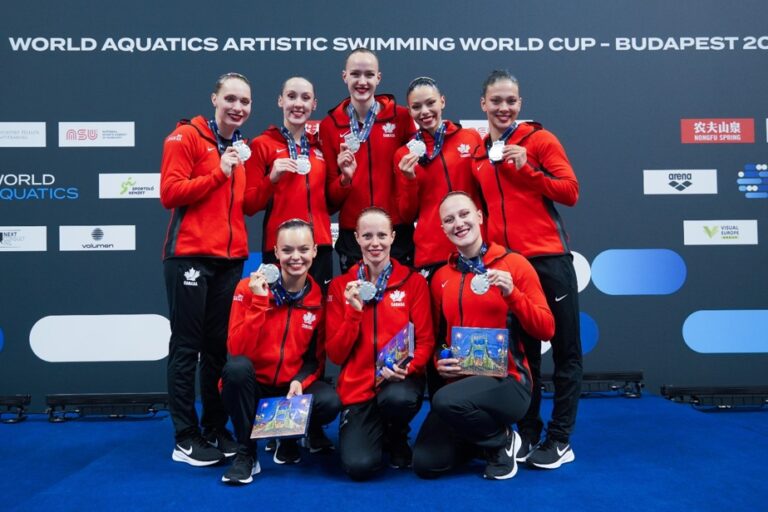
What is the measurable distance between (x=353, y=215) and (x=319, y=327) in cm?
72

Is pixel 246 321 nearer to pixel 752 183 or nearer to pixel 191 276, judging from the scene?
pixel 191 276

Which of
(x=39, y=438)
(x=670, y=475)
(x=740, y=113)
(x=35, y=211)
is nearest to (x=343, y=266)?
(x=670, y=475)

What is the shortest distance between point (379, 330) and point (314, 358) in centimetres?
41

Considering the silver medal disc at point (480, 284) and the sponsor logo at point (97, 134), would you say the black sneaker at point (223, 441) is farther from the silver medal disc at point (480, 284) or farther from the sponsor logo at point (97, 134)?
the sponsor logo at point (97, 134)

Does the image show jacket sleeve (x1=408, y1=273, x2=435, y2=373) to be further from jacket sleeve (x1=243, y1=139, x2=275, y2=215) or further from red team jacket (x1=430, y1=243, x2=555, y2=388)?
jacket sleeve (x1=243, y1=139, x2=275, y2=215)

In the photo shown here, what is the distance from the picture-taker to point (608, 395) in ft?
16.0

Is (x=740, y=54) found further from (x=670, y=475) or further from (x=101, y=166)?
(x=101, y=166)

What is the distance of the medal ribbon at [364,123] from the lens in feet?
11.2

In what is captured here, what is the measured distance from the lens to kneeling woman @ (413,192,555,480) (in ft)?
9.17

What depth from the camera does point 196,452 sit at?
10.4ft

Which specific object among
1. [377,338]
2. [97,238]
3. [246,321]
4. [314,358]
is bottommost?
[314,358]

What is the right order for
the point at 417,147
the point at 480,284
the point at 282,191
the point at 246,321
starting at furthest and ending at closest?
the point at 282,191 → the point at 417,147 → the point at 246,321 → the point at 480,284

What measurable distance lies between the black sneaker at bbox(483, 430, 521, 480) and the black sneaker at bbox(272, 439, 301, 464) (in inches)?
40.3

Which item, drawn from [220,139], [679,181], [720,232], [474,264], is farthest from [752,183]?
[220,139]
